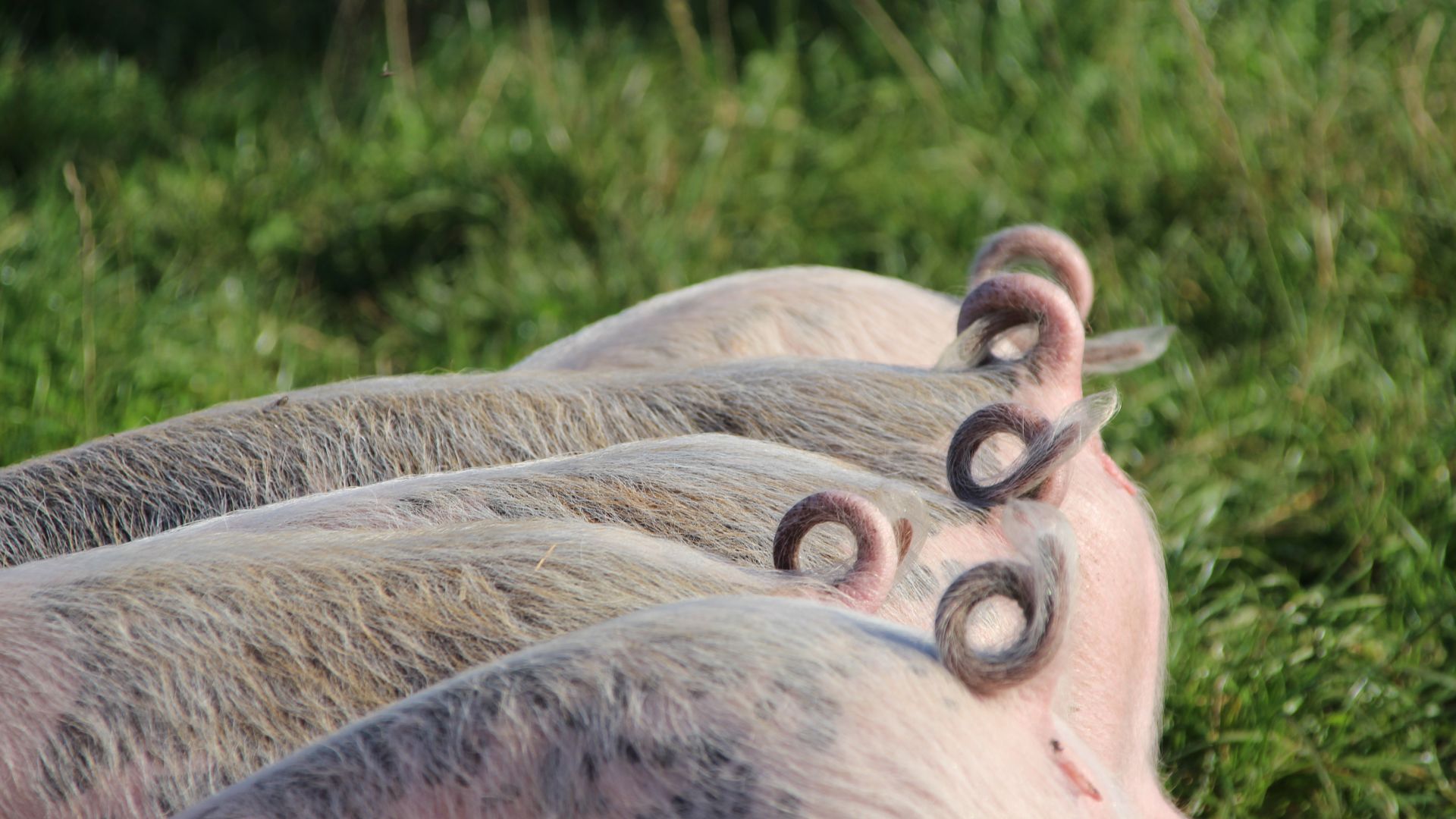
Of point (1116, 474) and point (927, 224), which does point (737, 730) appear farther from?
point (927, 224)

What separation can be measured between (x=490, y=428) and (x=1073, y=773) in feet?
3.74

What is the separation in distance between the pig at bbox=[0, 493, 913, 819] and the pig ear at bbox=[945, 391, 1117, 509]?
14 cm

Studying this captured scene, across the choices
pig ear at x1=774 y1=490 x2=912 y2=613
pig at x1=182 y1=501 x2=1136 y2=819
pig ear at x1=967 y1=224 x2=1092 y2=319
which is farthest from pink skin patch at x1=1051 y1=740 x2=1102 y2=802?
pig ear at x1=967 y1=224 x2=1092 y2=319

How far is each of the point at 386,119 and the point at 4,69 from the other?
42.2 inches

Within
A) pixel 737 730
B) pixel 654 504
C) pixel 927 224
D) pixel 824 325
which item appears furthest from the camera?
pixel 927 224

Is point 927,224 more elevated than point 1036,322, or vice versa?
point 1036,322

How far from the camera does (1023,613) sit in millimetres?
1257

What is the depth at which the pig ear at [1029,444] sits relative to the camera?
1.53m

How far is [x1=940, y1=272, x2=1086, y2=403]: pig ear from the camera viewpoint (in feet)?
6.66

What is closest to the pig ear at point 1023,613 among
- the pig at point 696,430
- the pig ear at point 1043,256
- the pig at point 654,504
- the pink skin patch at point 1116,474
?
the pig at point 654,504

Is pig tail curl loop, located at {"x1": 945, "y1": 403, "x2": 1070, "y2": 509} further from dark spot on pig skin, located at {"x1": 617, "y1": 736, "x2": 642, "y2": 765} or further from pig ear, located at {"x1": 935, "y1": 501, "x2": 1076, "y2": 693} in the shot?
dark spot on pig skin, located at {"x1": 617, "y1": 736, "x2": 642, "y2": 765}

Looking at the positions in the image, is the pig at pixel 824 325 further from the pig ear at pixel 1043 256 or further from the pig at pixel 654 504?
the pig at pixel 654 504

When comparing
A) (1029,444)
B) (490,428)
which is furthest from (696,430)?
(1029,444)

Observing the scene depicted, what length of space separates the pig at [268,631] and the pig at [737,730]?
0.21 m
